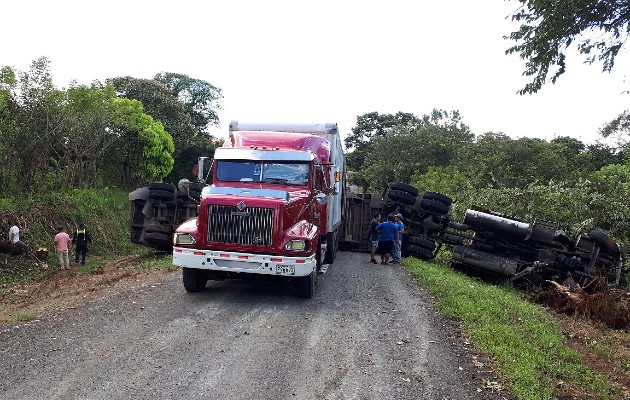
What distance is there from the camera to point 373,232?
606 inches

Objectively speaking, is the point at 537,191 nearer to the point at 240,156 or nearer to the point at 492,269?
the point at 492,269

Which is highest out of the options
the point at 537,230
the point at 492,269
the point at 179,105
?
the point at 179,105

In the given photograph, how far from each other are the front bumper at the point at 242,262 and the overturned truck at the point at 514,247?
6760mm

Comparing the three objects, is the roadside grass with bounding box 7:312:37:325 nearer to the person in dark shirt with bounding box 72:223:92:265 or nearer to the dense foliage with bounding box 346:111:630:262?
the person in dark shirt with bounding box 72:223:92:265

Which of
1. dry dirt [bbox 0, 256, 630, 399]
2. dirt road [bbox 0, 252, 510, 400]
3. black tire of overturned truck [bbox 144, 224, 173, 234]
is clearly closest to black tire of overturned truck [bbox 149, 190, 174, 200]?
black tire of overturned truck [bbox 144, 224, 173, 234]

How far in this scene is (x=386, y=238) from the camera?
48.3ft

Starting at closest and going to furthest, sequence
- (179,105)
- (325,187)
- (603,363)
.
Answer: (603,363) < (325,187) < (179,105)

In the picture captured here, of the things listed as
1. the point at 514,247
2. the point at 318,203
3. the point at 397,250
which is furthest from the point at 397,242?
the point at 318,203

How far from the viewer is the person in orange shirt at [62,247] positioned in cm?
1564

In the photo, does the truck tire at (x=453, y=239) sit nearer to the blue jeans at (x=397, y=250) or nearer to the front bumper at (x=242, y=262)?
the blue jeans at (x=397, y=250)

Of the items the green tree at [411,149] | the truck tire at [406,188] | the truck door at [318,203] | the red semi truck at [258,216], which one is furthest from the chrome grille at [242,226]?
the green tree at [411,149]

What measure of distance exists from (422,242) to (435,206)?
45.3 inches

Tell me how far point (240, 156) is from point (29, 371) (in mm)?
5610

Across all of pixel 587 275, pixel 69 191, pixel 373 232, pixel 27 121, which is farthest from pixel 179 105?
pixel 587 275
